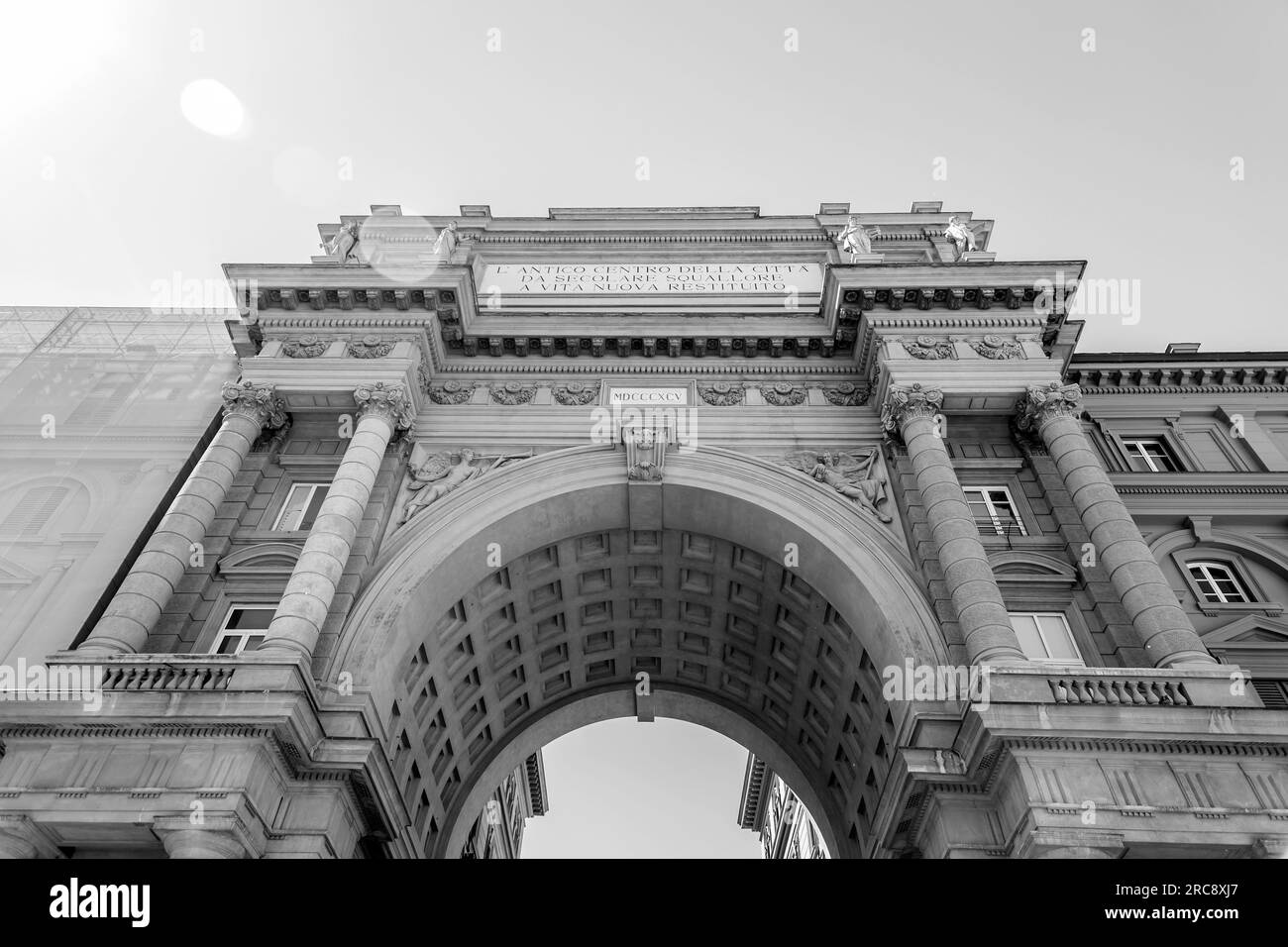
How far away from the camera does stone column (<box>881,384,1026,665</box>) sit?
14867mm

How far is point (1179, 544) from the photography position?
21578 millimetres

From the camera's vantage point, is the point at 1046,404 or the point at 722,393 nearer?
the point at 1046,404

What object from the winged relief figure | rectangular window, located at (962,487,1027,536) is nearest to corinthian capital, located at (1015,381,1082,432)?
rectangular window, located at (962,487,1027,536)

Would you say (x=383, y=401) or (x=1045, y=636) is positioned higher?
(x=383, y=401)

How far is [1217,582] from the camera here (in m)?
21.0

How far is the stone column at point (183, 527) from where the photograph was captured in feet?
49.8

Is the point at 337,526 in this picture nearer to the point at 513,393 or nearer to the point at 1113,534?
the point at 513,393

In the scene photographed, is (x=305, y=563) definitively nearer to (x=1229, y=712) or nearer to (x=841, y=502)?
(x=841, y=502)

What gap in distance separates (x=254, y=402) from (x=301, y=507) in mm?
2868

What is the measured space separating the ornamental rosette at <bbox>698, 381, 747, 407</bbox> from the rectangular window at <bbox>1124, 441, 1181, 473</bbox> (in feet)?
38.7

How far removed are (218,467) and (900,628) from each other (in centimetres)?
1530

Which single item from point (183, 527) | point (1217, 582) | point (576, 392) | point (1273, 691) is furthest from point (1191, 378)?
point (183, 527)

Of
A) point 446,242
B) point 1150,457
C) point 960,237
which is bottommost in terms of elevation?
point 1150,457
